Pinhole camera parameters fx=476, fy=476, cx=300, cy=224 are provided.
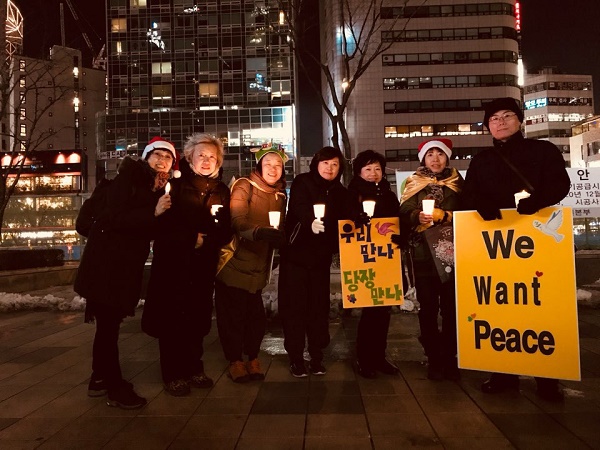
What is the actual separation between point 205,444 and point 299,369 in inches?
63.4

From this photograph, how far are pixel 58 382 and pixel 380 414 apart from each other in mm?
3177

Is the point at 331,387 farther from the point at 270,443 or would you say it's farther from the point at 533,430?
the point at 533,430

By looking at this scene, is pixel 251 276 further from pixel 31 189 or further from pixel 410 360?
pixel 31 189

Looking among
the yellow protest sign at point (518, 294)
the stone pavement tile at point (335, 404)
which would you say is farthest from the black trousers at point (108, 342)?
the yellow protest sign at point (518, 294)

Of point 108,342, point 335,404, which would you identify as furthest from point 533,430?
point 108,342

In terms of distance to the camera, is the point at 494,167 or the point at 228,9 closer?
the point at 494,167

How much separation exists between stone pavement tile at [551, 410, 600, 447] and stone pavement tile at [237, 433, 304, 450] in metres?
1.91

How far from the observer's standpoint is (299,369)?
4.71 metres

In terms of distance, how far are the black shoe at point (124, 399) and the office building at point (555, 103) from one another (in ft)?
361

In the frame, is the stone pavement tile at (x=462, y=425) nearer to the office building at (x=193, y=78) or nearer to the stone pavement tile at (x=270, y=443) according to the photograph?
the stone pavement tile at (x=270, y=443)

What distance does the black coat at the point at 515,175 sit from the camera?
3.85m

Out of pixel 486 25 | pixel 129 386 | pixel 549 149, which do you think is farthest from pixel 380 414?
pixel 486 25

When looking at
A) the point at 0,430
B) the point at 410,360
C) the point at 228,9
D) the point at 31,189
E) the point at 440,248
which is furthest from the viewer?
the point at 228,9

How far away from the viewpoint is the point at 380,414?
12.2ft
